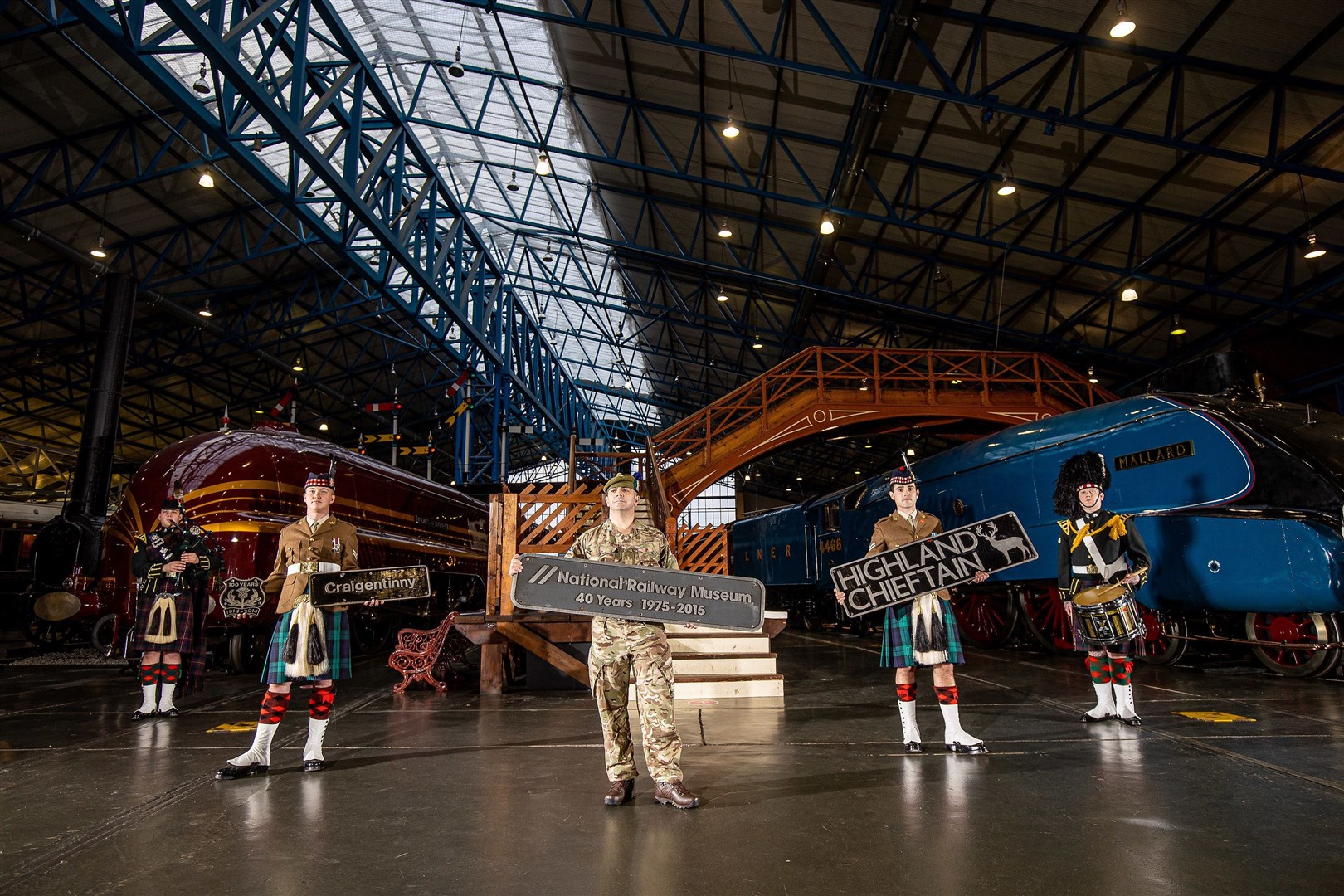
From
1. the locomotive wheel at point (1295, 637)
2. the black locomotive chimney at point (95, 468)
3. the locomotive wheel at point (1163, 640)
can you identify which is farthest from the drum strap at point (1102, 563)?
the black locomotive chimney at point (95, 468)

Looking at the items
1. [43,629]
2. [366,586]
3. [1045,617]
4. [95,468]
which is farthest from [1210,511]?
[43,629]

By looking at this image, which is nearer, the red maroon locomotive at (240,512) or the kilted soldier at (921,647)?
the kilted soldier at (921,647)

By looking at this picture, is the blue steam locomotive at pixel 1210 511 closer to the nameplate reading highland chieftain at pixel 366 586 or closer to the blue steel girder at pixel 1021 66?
the blue steel girder at pixel 1021 66

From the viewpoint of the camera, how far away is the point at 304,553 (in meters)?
4.54

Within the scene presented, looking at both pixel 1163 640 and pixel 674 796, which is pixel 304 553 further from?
pixel 1163 640

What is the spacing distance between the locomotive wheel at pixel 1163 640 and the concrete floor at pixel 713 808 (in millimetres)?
2191

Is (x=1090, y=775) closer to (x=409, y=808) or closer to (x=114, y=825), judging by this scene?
(x=409, y=808)

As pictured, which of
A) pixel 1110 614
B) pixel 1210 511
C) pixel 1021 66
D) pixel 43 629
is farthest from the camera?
pixel 43 629

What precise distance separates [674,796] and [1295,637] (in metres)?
7.08

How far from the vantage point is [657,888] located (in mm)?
2531

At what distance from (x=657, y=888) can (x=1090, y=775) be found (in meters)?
2.63

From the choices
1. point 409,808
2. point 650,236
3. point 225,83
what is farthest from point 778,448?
point 409,808

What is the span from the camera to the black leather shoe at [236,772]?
4148 millimetres

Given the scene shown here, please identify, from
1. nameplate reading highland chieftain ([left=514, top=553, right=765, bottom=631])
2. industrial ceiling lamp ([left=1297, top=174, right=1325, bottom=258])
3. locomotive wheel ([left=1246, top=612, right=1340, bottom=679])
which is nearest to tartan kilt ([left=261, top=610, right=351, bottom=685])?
nameplate reading highland chieftain ([left=514, top=553, right=765, bottom=631])
